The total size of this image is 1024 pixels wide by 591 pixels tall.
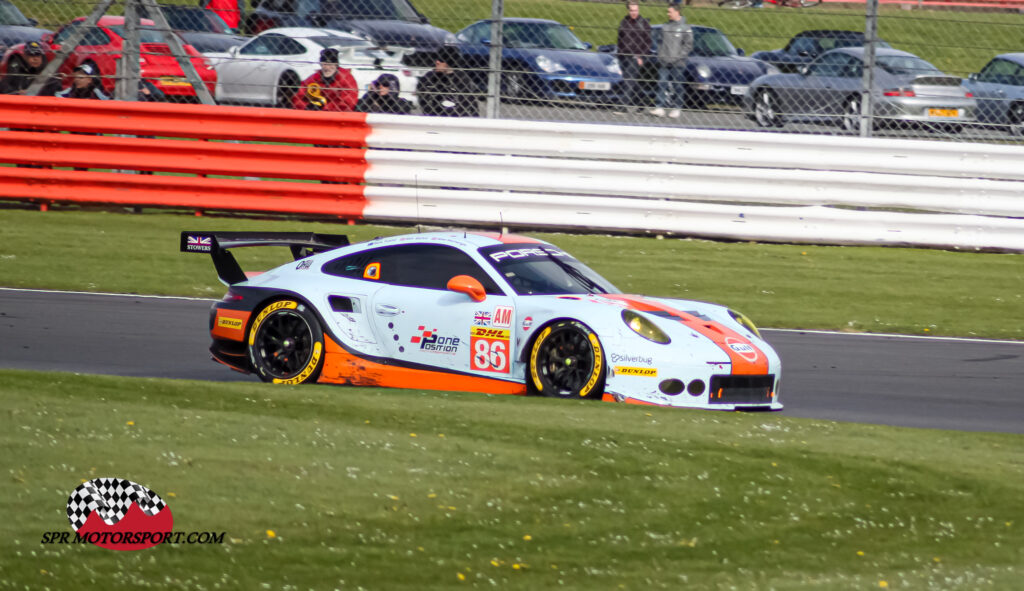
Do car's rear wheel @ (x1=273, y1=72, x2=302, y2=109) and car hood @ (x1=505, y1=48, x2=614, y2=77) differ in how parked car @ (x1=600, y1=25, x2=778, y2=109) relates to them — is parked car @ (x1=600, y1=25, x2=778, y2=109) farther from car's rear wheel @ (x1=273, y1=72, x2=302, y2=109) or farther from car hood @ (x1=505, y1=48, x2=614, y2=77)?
car's rear wheel @ (x1=273, y1=72, x2=302, y2=109)

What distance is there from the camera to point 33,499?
5.62 meters

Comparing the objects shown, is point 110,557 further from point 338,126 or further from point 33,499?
point 338,126

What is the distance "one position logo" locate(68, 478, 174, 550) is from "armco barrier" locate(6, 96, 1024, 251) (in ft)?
28.3

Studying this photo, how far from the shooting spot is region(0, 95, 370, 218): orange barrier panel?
14.5 meters

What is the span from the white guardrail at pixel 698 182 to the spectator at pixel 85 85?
136 inches

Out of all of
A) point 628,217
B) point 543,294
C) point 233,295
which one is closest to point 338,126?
point 628,217

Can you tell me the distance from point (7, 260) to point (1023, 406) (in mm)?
9201

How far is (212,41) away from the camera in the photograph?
17.0m

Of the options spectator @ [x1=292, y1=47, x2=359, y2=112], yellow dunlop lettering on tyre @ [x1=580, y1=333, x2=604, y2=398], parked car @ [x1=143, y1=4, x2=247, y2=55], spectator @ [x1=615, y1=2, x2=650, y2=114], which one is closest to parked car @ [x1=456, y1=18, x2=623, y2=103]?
spectator @ [x1=615, y1=2, x2=650, y2=114]

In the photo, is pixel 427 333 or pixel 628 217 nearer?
pixel 427 333

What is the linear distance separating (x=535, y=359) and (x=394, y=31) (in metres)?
7.66

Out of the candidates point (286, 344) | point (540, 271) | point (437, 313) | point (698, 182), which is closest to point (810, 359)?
point (540, 271)

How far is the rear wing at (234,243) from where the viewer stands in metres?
9.24

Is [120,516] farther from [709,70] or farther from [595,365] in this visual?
[709,70]
